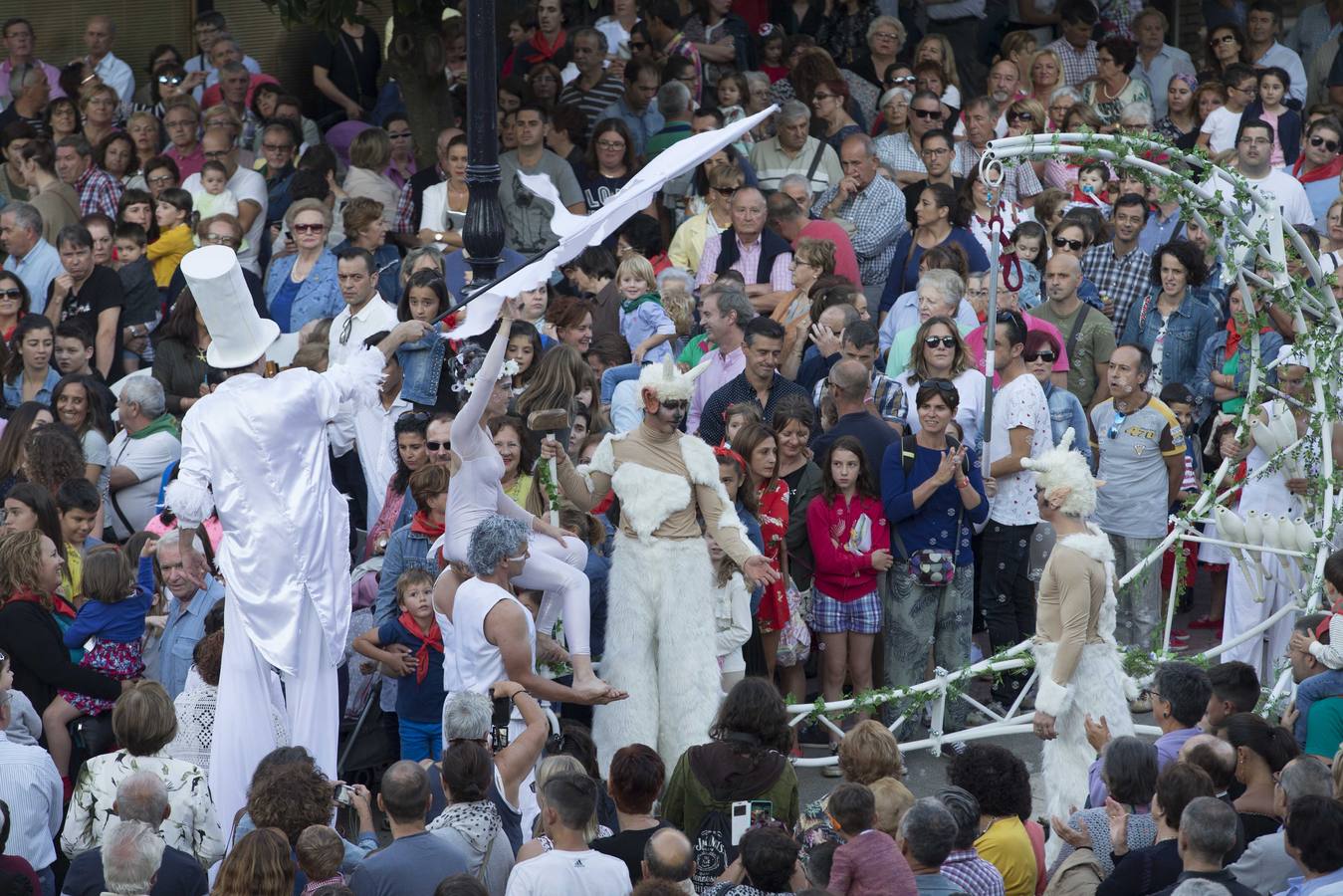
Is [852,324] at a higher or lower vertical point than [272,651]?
higher

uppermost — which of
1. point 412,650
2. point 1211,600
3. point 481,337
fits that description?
point 481,337

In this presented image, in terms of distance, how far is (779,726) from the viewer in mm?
6461

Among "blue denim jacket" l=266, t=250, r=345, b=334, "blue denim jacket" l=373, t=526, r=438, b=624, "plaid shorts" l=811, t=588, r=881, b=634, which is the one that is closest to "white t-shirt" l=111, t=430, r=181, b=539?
"blue denim jacket" l=266, t=250, r=345, b=334

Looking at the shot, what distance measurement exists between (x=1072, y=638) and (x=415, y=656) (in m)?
2.82

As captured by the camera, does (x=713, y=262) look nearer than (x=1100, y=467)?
No

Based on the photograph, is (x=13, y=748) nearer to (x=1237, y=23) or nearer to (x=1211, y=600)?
(x=1211, y=600)

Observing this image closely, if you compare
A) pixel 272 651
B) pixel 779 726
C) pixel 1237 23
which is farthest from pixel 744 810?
pixel 1237 23

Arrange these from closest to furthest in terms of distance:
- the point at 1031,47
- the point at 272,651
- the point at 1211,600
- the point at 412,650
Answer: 1. the point at 272,651
2. the point at 412,650
3. the point at 1211,600
4. the point at 1031,47

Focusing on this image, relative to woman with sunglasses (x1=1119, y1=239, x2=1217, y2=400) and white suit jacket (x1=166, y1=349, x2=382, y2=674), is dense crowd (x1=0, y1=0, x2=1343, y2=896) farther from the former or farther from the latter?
white suit jacket (x1=166, y1=349, x2=382, y2=674)

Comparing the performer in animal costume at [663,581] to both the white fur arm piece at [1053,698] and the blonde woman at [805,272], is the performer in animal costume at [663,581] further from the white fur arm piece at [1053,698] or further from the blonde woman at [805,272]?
the blonde woman at [805,272]

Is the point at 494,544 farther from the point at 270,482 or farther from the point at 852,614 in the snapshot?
the point at 852,614

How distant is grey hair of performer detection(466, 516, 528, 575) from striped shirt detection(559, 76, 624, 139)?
7302 mm

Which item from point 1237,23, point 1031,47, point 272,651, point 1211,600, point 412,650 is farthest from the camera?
point 1237,23

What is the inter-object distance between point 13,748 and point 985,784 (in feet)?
10.6
